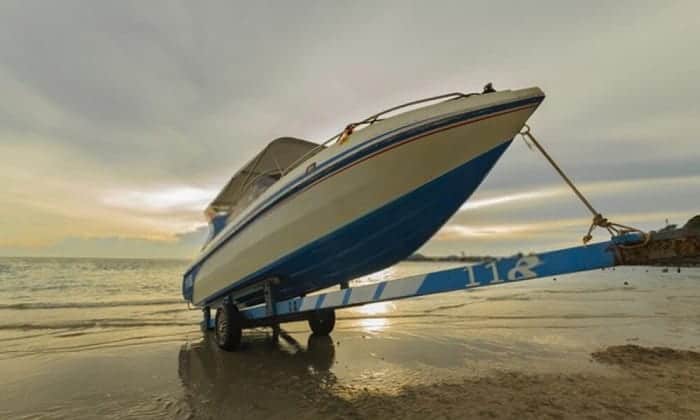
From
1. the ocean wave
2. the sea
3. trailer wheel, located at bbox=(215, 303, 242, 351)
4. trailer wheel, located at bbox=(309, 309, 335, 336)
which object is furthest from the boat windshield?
the ocean wave

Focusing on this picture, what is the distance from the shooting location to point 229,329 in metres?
5.95

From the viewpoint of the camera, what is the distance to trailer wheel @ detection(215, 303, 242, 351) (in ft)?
19.6

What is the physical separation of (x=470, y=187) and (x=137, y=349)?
6.31 metres

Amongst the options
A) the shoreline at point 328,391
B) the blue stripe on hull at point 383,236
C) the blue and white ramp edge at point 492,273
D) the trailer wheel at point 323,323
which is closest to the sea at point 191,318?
the trailer wheel at point 323,323

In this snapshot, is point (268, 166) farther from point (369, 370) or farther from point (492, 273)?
point (492, 273)

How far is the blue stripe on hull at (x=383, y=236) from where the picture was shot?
409cm

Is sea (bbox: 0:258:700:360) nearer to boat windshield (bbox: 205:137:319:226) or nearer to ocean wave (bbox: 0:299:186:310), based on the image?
ocean wave (bbox: 0:299:186:310)

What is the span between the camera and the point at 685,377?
4438 millimetres

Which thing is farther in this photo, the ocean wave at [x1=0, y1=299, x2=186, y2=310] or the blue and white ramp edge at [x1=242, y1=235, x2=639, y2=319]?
the ocean wave at [x1=0, y1=299, x2=186, y2=310]

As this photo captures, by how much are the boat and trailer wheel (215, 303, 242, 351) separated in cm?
38

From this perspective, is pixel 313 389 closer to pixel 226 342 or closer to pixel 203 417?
pixel 203 417

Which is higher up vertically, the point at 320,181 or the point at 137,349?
the point at 320,181

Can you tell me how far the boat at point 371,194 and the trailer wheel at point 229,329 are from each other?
0.38 meters

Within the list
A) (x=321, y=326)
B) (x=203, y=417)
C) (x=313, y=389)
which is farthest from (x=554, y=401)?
(x=321, y=326)
